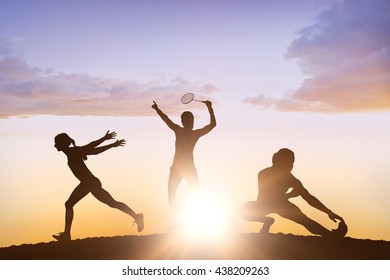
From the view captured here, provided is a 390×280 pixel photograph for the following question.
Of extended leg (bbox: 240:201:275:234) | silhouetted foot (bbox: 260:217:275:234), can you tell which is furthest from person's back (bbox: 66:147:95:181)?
silhouetted foot (bbox: 260:217:275:234)

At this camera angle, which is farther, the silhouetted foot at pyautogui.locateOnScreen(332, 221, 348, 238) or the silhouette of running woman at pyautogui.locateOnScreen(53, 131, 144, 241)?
the silhouette of running woman at pyautogui.locateOnScreen(53, 131, 144, 241)

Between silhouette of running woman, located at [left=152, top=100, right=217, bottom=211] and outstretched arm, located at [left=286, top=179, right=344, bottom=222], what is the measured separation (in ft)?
8.84

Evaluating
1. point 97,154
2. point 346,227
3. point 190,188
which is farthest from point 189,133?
point 346,227

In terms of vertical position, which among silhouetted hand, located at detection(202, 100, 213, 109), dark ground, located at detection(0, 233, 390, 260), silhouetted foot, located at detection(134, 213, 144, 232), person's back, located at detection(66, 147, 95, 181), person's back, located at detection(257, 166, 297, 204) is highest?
silhouetted hand, located at detection(202, 100, 213, 109)

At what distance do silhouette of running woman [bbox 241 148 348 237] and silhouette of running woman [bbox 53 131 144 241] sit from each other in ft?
12.0

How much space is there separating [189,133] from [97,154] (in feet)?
8.25

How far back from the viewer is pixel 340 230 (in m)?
14.6

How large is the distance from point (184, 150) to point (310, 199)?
3.59m

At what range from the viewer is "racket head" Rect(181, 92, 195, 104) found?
53.1 feet

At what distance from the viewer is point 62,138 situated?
613 inches

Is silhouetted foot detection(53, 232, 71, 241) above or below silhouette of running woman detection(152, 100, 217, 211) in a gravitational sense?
below

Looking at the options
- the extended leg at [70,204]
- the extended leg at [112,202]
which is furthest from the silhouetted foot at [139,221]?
the extended leg at [70,204]

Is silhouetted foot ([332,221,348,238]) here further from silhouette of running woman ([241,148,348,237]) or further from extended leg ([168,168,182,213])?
extended leg ([168,168,182,213])

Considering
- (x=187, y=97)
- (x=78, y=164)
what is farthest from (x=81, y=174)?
(x=187, y=97)
